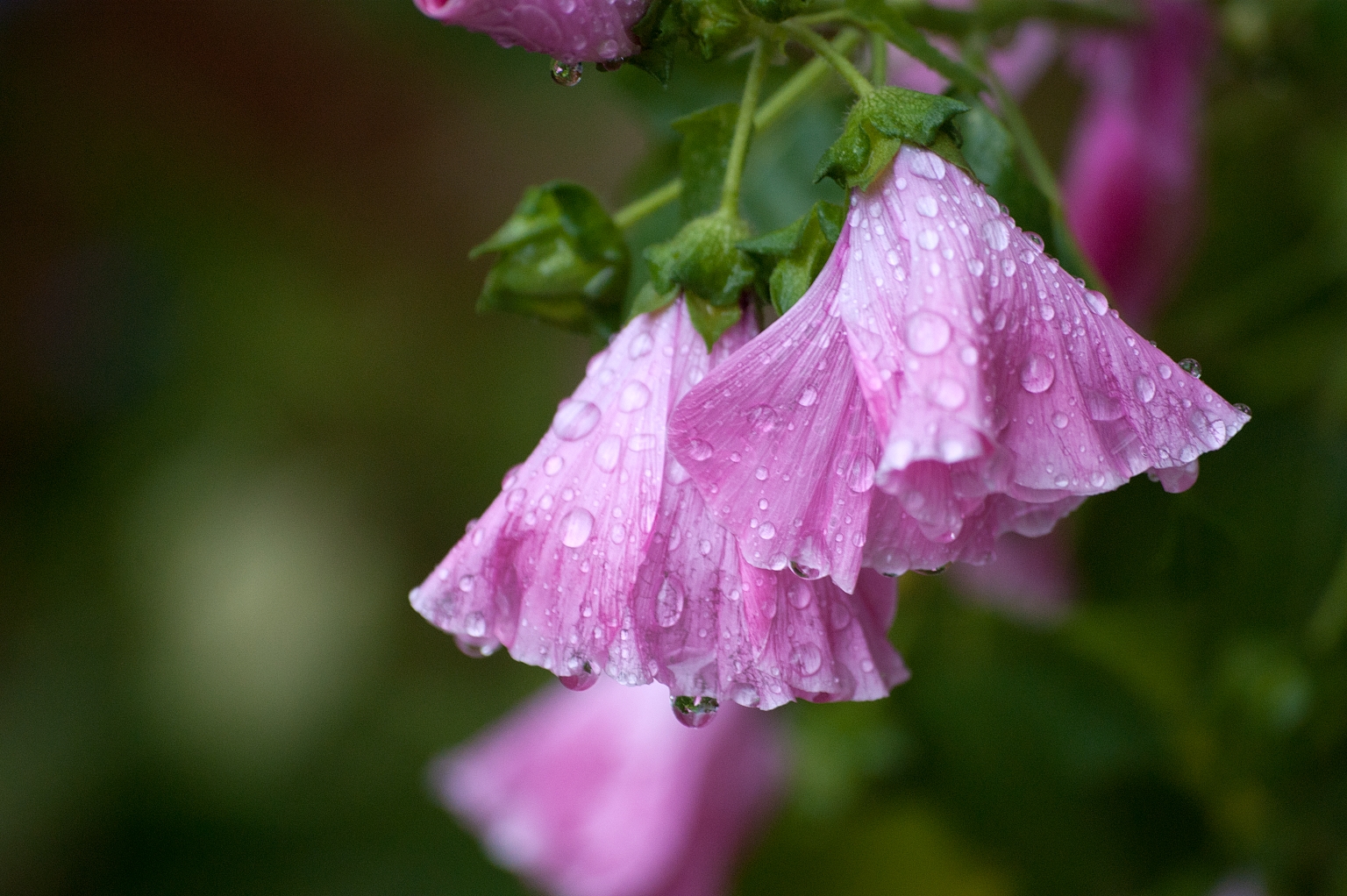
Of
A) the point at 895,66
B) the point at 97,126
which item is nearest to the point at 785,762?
the point at 895,66

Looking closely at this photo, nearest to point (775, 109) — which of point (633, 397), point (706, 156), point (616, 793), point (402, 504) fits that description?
point (706, 156)

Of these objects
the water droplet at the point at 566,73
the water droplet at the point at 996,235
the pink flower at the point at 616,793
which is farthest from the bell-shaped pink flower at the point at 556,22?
the pink flower at the point at 616,793

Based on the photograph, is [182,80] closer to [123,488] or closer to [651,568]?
[123,488]

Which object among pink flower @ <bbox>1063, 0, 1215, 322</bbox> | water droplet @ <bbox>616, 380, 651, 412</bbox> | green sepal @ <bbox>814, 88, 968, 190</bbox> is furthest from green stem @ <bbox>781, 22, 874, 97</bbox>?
pink flower @ <bbox>1063, 0, 1215, 322</bbox>

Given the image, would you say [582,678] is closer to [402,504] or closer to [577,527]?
[577,527]

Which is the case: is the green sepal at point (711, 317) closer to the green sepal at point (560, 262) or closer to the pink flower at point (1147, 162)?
the green sepal at point (560, 262)

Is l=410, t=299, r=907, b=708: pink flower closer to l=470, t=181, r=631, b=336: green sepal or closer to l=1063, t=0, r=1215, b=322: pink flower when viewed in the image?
l=470, t=181, r=631, b=336: green sepal
